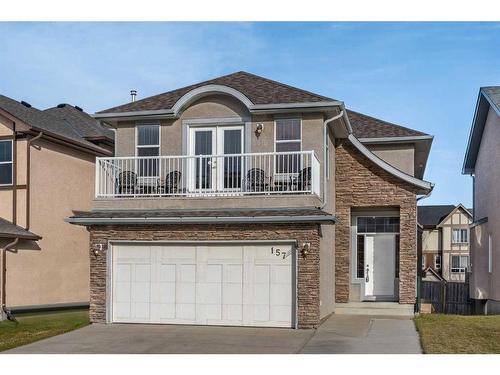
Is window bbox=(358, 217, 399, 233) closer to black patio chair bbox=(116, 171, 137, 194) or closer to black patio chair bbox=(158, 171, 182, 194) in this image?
black patio chair bbox=(158, 171, 182, 194)

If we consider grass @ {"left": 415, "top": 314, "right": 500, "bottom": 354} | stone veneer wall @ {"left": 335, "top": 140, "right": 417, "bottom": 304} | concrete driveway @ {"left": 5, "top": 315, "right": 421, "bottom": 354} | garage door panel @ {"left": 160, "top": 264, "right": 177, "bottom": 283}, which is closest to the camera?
grass @ {"left": 415, "top": 314, "right": 500, "bottom": 354}

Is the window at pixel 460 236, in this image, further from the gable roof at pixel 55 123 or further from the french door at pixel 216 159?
the french door at pixel 216 159

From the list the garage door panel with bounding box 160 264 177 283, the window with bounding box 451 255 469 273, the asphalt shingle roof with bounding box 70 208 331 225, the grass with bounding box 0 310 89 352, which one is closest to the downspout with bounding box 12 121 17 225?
the grass with bounding box 0 310 89 352

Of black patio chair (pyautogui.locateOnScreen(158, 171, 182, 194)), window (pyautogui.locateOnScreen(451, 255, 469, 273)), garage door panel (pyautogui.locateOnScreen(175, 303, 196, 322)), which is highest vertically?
black patio chair (pyautogui.locateOnScreen(158, 171, 182, 194))

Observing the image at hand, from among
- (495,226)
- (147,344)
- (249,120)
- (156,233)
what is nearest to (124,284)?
(156,233)

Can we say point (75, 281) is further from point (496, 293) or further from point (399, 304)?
point (496, 293)

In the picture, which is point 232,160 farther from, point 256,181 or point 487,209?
point 487,209

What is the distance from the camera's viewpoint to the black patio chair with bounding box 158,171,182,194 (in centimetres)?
1864

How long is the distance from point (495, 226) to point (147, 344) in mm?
14741

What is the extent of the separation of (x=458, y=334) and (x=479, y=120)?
Result: 550 inches

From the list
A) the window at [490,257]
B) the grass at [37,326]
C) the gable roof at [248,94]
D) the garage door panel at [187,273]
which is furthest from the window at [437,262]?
the garage door panel at [187,273]

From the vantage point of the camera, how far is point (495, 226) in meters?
24.3

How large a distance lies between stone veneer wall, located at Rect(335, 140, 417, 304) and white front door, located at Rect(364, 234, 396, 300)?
1.21 meters

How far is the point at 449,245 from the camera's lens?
6166 cm
